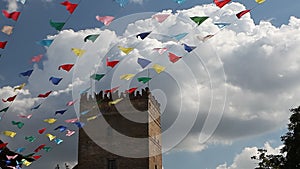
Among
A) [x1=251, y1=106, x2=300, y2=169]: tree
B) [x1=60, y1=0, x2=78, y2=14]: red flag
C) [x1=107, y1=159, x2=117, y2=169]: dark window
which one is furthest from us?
[x1=107, y1=159, x2=117, y2=169]: dark window

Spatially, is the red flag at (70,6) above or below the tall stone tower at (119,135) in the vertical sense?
below

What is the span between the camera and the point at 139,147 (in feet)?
100

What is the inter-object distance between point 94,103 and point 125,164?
5.81 m

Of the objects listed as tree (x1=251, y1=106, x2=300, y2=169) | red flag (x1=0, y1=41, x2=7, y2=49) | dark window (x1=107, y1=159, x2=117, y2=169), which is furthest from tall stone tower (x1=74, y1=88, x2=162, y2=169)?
red flag (x1=0, y1=41, x2=7, y2=49)

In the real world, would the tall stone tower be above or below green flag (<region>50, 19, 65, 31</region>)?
above

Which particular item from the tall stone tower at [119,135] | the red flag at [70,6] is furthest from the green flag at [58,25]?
the tall stone tower at [119,135]

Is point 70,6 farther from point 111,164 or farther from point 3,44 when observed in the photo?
point 111,164

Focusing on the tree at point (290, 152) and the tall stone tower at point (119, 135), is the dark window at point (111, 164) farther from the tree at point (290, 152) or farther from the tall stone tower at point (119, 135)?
the tree at point (290, 152)

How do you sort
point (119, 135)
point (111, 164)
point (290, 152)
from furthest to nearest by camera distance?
point (119, 135)
point (111, 164)
point (290, 152)

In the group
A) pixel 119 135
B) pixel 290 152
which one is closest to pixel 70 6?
pixel 290 152

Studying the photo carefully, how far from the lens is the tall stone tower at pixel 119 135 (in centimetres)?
3056

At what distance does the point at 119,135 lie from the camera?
3127 cm

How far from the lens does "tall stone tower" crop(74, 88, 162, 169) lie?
30562mm

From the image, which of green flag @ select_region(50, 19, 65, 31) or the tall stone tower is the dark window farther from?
green flag @ select_region(50, 19, 65, 31)
